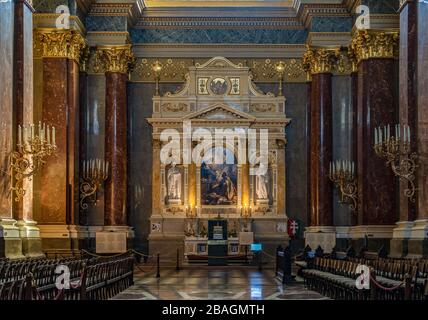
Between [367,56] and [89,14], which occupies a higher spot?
[89,14]

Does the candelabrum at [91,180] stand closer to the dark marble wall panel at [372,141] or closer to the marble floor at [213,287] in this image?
the marble floor at [213,287]

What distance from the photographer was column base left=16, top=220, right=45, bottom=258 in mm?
21562

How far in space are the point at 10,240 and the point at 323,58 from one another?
1559cm

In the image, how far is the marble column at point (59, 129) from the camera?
27.4m

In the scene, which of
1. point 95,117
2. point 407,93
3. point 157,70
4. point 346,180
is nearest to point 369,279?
A: point 407,93

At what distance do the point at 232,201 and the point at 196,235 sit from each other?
2089mm

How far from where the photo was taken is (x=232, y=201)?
108 ft

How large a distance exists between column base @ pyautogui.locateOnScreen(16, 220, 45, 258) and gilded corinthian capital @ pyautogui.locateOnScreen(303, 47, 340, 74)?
13.8 metres

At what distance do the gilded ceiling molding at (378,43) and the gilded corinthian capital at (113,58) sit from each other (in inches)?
355

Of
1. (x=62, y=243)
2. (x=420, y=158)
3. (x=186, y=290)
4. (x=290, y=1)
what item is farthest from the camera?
(x=290, y=1)

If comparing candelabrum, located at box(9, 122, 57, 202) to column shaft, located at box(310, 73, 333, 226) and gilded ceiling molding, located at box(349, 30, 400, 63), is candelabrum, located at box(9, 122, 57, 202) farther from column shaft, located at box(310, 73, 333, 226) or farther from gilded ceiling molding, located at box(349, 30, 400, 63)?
column shaft, located at box(310, 73, 333, 226)
